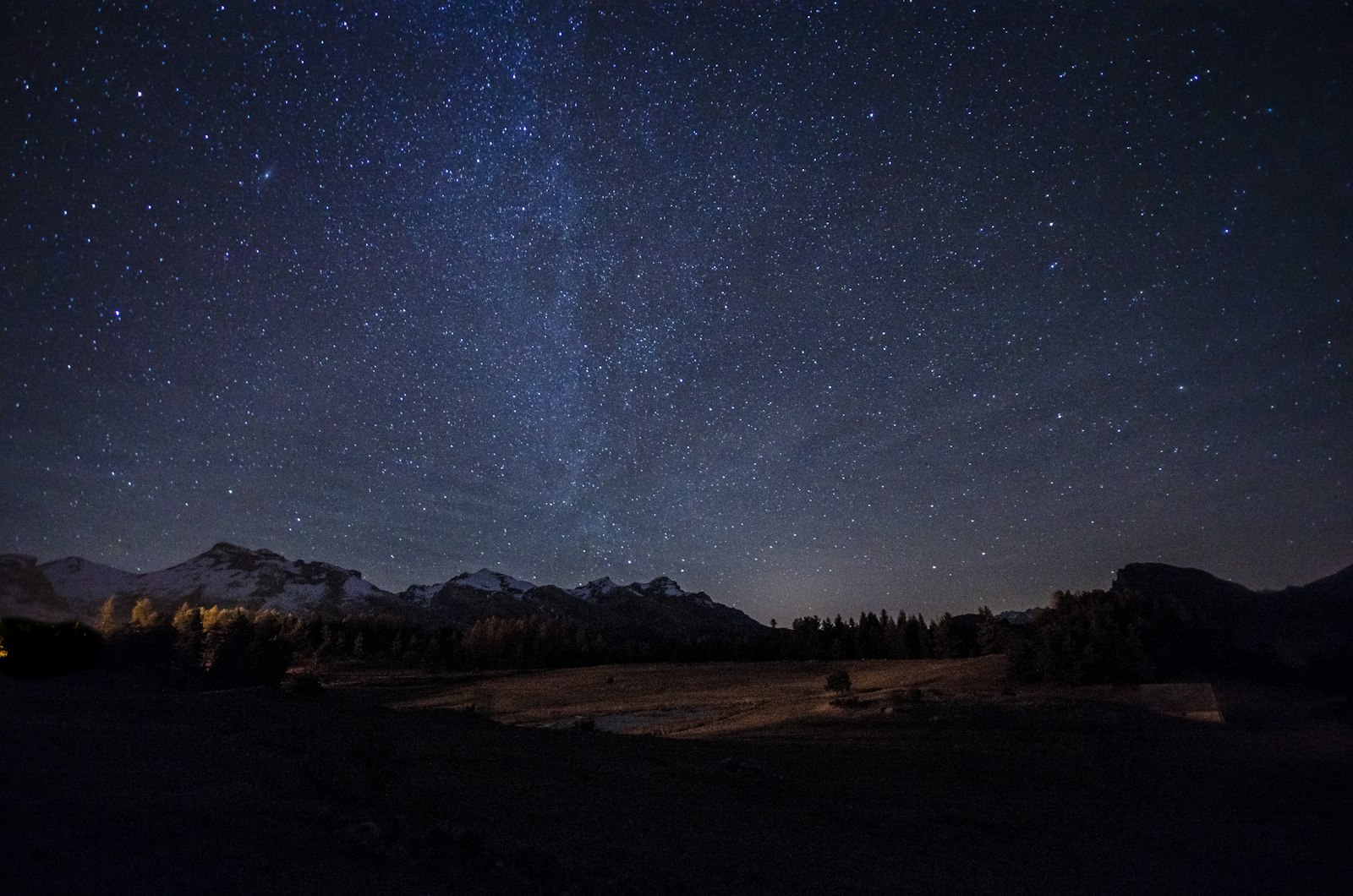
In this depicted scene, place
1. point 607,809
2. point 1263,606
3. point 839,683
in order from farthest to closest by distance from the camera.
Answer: point 1263,606, point 839,683, point 607,809

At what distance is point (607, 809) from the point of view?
14398 mm

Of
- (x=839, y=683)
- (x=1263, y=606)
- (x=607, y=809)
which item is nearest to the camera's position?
(x=607, y=809)

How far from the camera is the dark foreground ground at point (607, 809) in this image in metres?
8.91

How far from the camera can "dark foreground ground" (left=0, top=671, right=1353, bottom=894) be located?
8906 millimetres

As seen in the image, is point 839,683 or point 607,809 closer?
point 607,809

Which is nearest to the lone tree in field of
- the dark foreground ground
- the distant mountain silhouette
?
the distant mountain silhouette

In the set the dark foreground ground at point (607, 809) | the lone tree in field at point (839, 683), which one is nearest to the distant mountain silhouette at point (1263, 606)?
the lone tree in field at point (839, 683)

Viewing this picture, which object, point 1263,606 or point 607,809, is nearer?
point 607,809

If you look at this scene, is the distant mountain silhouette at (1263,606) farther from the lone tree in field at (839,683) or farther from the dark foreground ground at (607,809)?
the dark foreground ground at (607,809)

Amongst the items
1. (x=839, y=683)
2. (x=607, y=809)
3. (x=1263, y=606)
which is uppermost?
(x=1263, y=606)

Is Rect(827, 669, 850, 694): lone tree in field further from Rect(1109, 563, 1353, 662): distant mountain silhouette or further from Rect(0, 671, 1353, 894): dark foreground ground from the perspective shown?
Rect(0, 671, 1353, 894): dark foreground ground

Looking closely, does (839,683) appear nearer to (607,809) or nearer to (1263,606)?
(1263,606)

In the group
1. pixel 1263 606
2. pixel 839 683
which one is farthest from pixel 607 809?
pixel 1263 606

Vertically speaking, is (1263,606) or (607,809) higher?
(1263,606)
